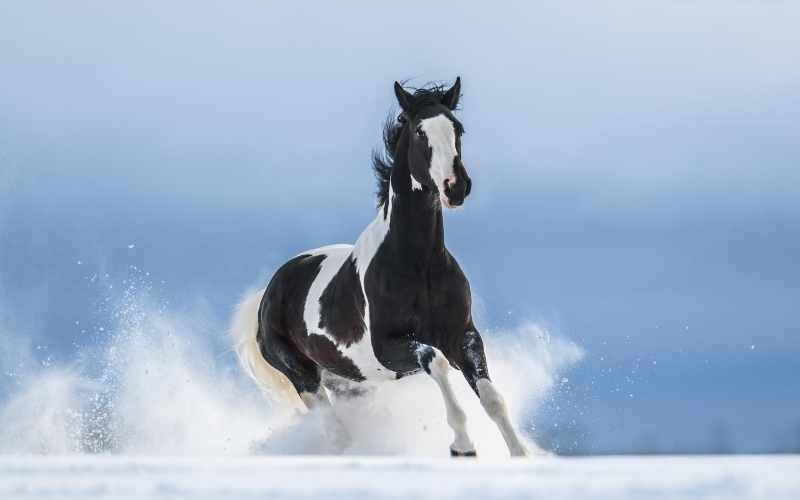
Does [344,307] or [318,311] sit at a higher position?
[344,307]

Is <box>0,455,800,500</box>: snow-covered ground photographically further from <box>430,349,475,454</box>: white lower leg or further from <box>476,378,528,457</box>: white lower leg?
<box>476,378,528,457</box>: white lower leg

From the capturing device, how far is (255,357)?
25.8ft

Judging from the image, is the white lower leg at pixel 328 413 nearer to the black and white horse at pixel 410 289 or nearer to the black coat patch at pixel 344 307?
the black and white horse at pixel 410 289

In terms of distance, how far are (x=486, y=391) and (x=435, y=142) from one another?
4.29 ft

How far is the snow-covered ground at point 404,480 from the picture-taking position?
1862 mm

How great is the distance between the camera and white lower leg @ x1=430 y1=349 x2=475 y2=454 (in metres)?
4.54

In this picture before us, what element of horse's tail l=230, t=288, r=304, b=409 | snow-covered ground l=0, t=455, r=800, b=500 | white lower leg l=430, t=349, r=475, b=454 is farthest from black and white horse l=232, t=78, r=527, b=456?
snow-covered ground l=0, t=455, r=800, b=500

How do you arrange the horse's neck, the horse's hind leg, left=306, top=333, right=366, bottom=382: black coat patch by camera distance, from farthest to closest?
the horse's hind leg → left=306, top=333, right=366, bottom=382: black coat patch → the horse's neck

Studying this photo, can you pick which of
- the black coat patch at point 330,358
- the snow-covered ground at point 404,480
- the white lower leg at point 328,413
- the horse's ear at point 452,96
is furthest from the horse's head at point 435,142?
the snow-covered ground at point 404,480

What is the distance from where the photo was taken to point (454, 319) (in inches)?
206

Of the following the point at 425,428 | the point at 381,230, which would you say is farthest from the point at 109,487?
the point at 425,428

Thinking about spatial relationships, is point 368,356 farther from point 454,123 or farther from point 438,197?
point 454,123

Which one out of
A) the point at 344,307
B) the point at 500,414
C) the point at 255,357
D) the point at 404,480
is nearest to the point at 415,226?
the point at 344,307

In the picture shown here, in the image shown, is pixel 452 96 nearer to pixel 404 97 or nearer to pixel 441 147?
pixel 404 97
